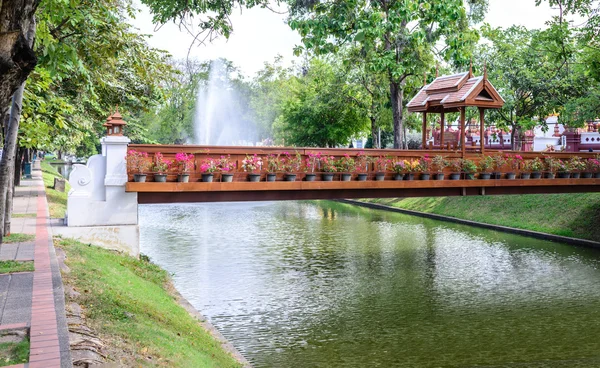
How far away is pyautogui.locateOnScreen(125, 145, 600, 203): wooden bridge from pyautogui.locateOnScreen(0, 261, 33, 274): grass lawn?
464 cm

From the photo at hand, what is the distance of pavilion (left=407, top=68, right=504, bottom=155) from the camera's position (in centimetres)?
2033

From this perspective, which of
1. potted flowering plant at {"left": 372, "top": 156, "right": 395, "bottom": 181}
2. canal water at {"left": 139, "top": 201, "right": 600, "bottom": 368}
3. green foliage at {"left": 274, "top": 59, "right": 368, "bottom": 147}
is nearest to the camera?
canal water at {"left": 139, "top": 201, "right": 600, "bottom": 368}

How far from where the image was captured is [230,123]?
210ft

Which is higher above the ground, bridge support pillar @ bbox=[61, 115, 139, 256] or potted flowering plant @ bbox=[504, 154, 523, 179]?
potted flowering plant @ bbox=[504, 154, 523, 179]

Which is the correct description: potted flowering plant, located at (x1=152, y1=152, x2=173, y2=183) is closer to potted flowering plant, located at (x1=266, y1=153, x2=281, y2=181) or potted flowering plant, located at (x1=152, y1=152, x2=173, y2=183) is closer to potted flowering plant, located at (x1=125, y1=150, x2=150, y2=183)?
potted flowering plant, located at (x1=125, y1=150, x2=150, y2=183)

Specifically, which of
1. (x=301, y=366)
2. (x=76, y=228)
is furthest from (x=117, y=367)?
(x=76, y=228)

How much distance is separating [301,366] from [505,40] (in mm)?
28765

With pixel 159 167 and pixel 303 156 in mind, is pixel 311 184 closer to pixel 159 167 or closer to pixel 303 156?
pixel 303 156

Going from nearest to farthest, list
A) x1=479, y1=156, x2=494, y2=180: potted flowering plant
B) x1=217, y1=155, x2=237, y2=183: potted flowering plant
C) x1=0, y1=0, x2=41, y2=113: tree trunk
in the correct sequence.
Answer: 1. x1=0, y1=0, x2=41, y2=113: tree trunk
2. x1=217, y1=155, x2=237, y2=183: potted flowering plant
3. x1=479, y1=156, x2=494, y2=180: potted flowering plant

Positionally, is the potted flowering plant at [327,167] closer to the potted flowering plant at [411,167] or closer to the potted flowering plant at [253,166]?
the potted flowering plant at [253,166]

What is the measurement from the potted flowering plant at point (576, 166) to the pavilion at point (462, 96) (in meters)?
3.28

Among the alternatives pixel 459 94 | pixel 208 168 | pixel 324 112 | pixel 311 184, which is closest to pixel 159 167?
pixel 208 168

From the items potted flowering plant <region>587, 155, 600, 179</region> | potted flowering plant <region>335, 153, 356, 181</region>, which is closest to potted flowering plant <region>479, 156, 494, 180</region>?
potted flowering plant <region>587, 155, 600, 179</region>

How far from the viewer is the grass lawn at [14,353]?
6.09 meters
